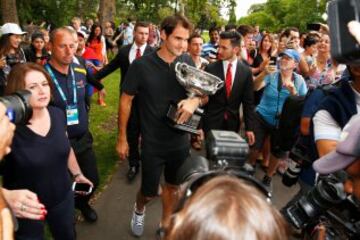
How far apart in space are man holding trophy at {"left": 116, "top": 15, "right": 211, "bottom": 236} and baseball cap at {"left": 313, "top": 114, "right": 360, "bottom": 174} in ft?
6.14

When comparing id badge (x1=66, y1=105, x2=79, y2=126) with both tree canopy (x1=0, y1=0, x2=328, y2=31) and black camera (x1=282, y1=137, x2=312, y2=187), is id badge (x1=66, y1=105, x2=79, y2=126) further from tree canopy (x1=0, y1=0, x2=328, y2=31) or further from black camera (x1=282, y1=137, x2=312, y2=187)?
tree canopy (x1=0, y1=0, x2=328, y2=31)

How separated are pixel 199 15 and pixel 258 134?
92.0ft

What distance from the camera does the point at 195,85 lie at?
3592 millimetres

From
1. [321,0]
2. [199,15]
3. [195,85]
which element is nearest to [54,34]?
[195,85]

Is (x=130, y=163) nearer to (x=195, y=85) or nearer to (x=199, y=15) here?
(x=195, y=85)

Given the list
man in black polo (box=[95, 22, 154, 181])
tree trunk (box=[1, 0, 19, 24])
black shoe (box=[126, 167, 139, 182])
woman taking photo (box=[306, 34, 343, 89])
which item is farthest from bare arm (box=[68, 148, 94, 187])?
tree trunk (box=[1, 0, 19, 24])

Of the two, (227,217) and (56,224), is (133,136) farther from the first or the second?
(227,217)

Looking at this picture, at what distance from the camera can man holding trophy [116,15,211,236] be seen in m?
3.71

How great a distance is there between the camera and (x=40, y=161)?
2852 mm

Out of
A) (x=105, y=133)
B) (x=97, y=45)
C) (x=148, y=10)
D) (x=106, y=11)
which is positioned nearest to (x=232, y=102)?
(x=105, y=133)

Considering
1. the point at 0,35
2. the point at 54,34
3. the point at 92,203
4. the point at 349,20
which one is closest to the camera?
the point at 349,20

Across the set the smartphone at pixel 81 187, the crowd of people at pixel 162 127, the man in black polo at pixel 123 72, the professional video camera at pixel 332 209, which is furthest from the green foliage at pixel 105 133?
the professional video camera at pixel 332 209

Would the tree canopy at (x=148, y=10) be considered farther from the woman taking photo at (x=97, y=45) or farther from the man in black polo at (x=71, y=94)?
the man in black polo at (x=71, y=94)

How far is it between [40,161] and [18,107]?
0.72 metres
